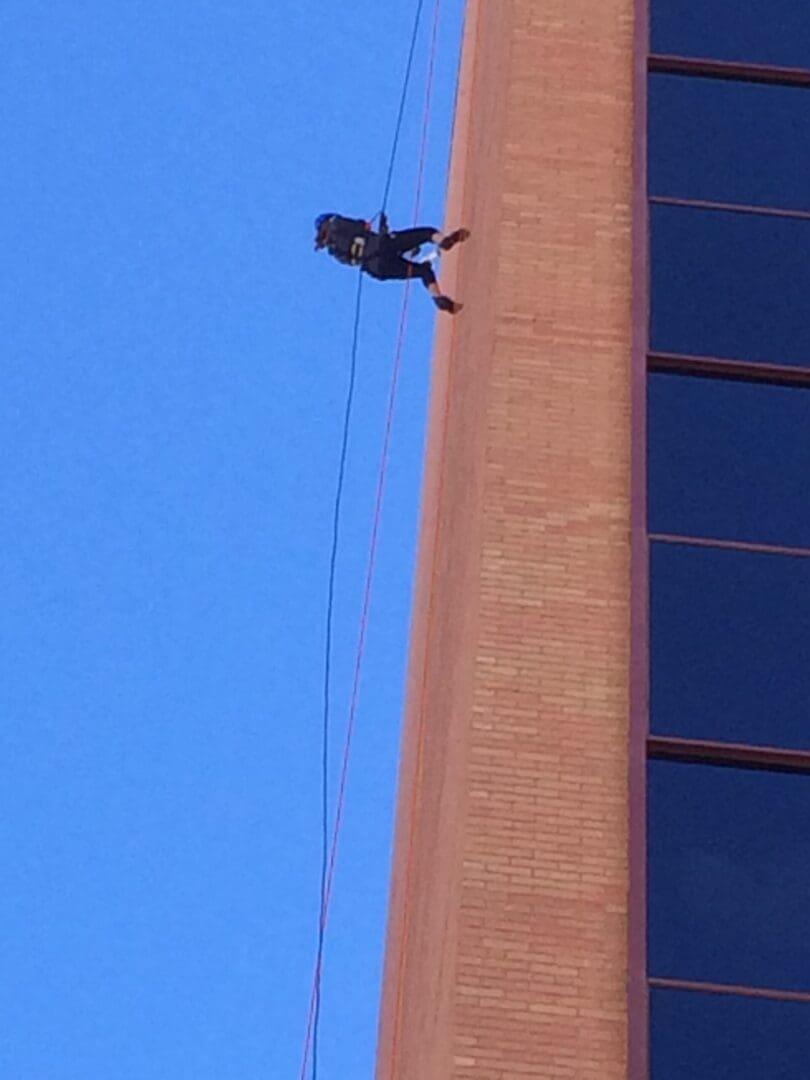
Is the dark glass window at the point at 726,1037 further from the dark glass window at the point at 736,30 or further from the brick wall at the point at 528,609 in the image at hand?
the dark glass window at the point at 736,30

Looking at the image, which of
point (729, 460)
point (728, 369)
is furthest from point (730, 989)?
point (728, 369)

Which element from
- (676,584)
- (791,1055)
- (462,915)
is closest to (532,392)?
(676,584)

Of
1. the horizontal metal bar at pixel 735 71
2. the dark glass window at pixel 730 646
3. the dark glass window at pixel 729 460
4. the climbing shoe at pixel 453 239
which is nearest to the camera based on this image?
the dark glass window at pixel 730 646

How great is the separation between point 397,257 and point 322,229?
60 cm

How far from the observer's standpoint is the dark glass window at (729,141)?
16016 millimetres

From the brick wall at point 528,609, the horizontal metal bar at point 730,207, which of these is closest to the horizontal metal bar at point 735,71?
the brick wall at point 528,609

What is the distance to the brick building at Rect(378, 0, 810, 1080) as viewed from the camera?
40.5ft

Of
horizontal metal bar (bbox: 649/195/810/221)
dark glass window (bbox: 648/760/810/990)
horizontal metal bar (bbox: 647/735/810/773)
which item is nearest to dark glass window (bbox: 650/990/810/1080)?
dark glass window (bbox: 648/760/810/990)

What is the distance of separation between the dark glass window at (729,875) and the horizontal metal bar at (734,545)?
1.52m

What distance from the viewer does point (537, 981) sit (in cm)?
1229

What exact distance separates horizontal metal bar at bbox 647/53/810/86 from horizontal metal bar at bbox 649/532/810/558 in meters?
4.22

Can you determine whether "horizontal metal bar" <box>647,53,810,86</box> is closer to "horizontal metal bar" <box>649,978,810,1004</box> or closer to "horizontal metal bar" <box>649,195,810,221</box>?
"horizontal metal bar" <box>649,195,810,221</box>

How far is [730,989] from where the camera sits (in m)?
12.2

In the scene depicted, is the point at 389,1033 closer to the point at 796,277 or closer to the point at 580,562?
the point at 580,562
